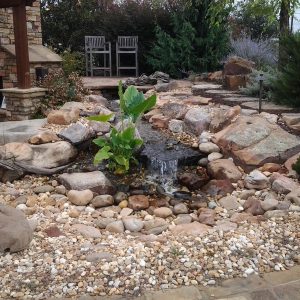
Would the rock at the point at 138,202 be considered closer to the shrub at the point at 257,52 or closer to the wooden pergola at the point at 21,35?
the wooden pergola at the point at 21,35

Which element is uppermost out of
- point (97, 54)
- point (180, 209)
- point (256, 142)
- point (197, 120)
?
point (97, 54)

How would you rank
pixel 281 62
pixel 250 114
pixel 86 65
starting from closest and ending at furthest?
pixel 250 114, pixel 281 62, pixel 86 65

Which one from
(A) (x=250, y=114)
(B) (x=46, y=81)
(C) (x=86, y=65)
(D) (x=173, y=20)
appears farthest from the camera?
(C) (x=86, y=65)

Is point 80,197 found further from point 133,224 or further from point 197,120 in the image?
point 197,120

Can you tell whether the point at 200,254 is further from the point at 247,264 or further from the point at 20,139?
the point at 20,139

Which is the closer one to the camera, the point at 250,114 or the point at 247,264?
the point at 247,264

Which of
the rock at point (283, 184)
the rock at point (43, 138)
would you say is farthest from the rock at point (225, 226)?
the rock at point (43, 138)

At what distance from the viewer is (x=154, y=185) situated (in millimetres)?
4344

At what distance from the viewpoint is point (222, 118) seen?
17.1ft

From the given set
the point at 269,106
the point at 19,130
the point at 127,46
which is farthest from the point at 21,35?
the point at 127,46

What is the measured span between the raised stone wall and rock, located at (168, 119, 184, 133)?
3.55 meters

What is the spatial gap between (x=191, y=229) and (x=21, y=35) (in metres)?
4.12

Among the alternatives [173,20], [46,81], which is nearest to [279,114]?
[46,81]

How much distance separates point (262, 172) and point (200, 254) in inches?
72.3
